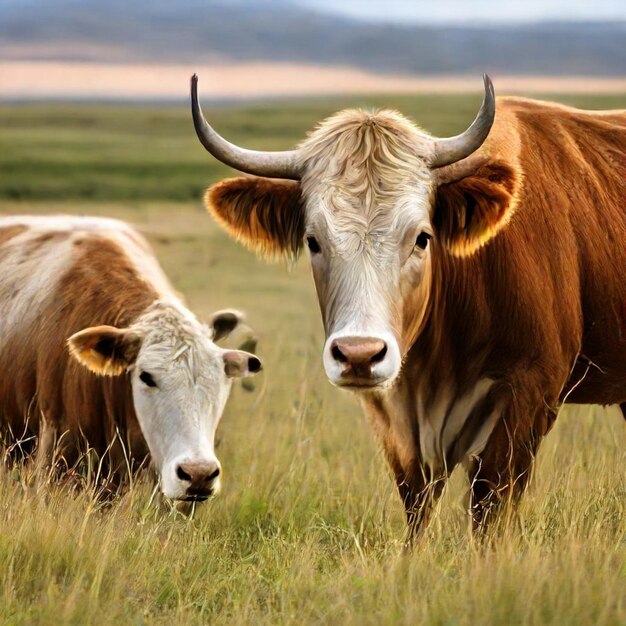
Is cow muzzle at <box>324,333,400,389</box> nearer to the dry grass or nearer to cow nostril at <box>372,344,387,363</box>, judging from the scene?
cow nostril at <box>372,344,387,363</box>

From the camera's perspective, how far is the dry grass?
420cm

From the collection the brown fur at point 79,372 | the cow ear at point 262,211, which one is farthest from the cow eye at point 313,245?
the brown fur at point 79,372

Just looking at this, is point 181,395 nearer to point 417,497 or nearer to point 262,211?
point 262,211

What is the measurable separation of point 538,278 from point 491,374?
0.48 metres

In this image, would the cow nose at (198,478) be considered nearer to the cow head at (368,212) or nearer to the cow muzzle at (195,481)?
the cow muzzle at (195,481)

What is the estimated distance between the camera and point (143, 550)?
5.01m

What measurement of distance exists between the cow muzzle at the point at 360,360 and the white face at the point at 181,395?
5.01 feet

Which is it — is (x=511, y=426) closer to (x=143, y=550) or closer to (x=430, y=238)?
(x=430, y=238)

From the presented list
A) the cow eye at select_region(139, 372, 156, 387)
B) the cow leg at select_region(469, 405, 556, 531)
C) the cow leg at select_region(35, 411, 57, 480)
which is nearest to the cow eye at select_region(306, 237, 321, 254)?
the cow leg at select_region(469, 405, 556, 531)

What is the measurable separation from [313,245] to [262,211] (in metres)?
0.46

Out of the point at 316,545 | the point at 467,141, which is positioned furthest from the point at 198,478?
the point at 467,141

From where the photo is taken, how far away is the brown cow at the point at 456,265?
517 centimetres

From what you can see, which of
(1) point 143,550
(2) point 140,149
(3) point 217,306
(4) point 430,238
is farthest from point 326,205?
(2) point 140,149

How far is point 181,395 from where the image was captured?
21.2 feet
